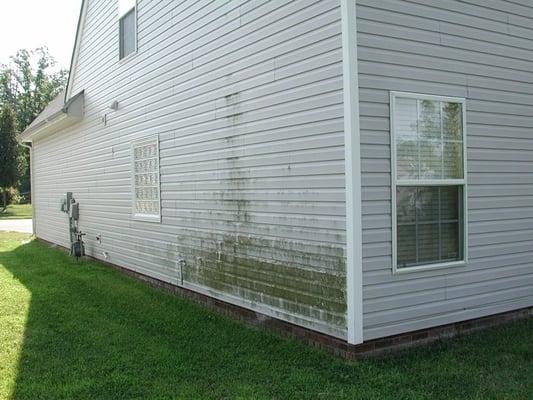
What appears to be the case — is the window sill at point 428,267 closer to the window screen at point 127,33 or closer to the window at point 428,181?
the window at point 428,181

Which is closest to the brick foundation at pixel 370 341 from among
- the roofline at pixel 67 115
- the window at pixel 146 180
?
the window at pixel 146 180

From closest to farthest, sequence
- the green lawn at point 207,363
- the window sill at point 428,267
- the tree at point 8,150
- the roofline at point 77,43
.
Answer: the green lawn at point 207,363
the window sill at point 428,267
the roofline at point 77,43
the tree at point 8,150

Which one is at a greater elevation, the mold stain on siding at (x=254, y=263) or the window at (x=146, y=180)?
the window at (x=146, y=180)

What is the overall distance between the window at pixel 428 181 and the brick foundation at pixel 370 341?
63 cm

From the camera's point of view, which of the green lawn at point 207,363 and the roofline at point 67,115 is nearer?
the green lawn at point 207,363

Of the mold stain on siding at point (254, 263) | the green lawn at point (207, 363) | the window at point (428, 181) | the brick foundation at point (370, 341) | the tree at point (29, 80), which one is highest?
the tree at point (29, 80)

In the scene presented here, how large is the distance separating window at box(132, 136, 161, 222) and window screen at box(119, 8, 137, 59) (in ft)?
5.92

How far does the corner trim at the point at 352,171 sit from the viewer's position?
4527 millimetres

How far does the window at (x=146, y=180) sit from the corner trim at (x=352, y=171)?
4312 millimetres

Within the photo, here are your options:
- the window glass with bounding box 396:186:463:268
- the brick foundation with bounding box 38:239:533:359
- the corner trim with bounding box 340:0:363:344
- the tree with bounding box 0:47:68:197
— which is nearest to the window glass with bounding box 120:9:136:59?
the brick foundation with bounding box 38:239:533:359

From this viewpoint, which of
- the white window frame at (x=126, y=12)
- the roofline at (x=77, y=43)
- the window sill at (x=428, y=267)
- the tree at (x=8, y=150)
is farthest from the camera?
the tree at (x=8, y=150)

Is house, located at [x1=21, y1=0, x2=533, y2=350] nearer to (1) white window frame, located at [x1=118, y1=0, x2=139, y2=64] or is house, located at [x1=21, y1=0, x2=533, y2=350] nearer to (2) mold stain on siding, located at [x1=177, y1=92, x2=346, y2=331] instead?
(2) mold stain on siding, located at [x1=177, y1=92, x2=346, y2=331]

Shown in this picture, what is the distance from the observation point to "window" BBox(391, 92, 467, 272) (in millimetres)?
4887

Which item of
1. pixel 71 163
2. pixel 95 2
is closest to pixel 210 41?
pixel 95 2
